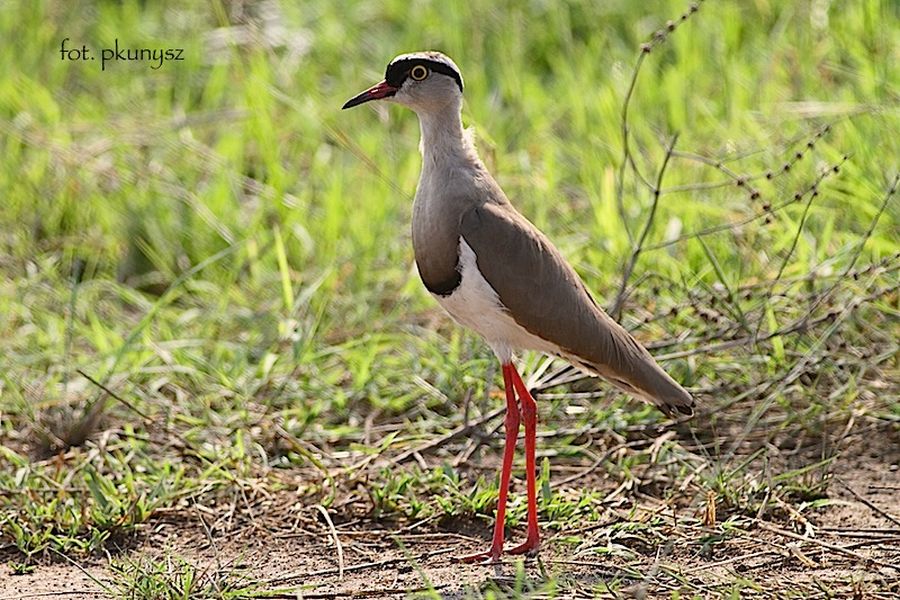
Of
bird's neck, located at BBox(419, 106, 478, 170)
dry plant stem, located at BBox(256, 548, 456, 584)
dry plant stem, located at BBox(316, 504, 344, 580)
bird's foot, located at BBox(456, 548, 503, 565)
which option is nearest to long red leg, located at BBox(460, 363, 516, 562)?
bird's foot, located at BBox(456, 548, 503, 565)

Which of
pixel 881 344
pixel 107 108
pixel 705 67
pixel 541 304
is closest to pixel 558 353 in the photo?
pixel 541 304

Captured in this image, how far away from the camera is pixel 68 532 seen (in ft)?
12.8

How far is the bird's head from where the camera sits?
391cm

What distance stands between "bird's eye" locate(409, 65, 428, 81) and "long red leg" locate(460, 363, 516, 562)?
81 cm

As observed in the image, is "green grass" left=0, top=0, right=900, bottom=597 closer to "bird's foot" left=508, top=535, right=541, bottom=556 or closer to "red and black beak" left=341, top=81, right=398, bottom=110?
"bird's foot" left=508, top=535, right=541, bottom=556

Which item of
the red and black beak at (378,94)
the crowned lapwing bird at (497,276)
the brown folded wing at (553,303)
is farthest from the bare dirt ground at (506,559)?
the red and black beak at (378,94)

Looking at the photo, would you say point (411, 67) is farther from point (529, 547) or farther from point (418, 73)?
point (529, 547)

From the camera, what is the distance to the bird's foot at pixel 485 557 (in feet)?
12.2

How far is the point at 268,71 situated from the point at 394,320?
6.97 feet

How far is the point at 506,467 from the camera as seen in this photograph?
3.85m

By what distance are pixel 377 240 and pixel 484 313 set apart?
1920mm

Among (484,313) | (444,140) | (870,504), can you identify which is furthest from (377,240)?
(870,504)

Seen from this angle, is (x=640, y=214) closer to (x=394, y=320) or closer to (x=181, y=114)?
(x=394, y=320)

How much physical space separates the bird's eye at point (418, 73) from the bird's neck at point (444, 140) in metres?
0.09
